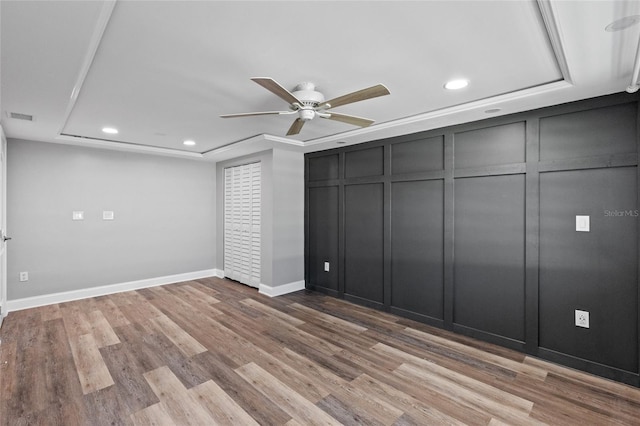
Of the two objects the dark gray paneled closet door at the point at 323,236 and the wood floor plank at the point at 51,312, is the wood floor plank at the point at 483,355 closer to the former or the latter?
the dark gray paneled closet door at the point at 323,236

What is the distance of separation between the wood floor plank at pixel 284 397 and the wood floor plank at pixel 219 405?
0.23 metres

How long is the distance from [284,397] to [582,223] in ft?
9.44

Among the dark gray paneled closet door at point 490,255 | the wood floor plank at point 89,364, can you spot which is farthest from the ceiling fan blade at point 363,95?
the wood floor plank at point 89,364

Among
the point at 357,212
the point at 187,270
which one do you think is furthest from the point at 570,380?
the point at 187,270

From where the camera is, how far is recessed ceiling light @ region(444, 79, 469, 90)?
7.97ft

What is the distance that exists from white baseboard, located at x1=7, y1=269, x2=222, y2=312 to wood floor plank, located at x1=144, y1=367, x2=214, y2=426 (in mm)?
3002

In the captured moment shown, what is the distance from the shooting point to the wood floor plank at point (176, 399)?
2035mm

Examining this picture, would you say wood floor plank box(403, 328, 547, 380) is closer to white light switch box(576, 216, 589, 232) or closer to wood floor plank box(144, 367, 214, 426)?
white light switch box(576, 216, 589, 232)

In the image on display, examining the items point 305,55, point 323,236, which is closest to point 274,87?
point 305,55

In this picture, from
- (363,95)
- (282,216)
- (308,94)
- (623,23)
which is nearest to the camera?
(623,23)

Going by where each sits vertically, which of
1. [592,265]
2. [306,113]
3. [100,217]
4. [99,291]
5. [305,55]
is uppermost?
[305,55]

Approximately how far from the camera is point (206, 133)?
4.07m

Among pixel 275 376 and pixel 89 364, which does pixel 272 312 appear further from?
pixel 89 364

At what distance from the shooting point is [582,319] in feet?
8.79
